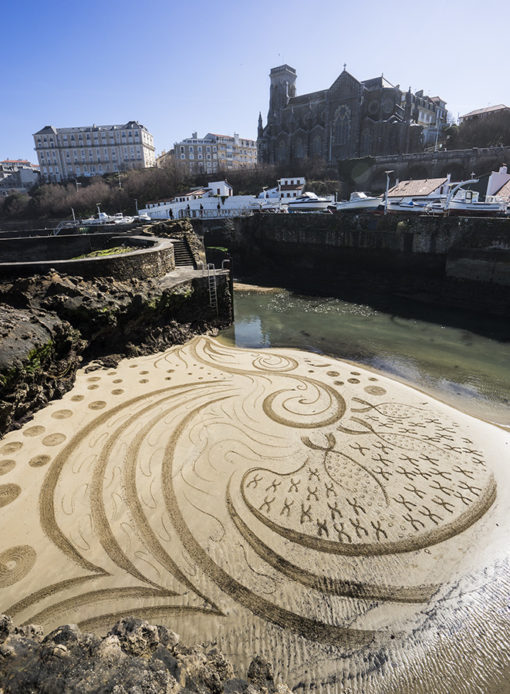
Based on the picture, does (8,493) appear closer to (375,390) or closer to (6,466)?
(6,466)

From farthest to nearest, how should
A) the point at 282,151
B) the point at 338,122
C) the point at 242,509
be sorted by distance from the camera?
the point at 282,151
the point at 338,122
the point at 242,509

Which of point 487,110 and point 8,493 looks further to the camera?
point 487,110

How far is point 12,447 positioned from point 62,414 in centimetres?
157

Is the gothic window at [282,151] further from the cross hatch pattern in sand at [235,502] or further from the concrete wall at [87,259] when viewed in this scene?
the cross hatch pattern in sand at [235,502]

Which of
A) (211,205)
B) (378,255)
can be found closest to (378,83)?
(211,205)

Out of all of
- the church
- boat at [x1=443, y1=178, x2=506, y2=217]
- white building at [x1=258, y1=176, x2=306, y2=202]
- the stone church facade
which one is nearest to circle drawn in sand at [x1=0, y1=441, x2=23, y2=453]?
boat at [x1=443, y1=178, x2=506, y2=217]

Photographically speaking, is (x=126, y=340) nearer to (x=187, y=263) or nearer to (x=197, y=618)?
(x=187, y=263)

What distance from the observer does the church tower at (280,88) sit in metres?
69.1

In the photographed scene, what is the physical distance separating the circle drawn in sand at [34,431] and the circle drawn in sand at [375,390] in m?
9.58

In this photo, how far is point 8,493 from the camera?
7246mm

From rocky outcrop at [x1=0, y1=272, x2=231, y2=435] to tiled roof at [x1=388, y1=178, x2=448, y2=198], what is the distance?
23276 mm

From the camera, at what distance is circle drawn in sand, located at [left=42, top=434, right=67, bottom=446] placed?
343 inches

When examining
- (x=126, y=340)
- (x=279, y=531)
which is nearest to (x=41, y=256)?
(x=126, y=340)

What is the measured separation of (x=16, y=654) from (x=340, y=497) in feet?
19.0
